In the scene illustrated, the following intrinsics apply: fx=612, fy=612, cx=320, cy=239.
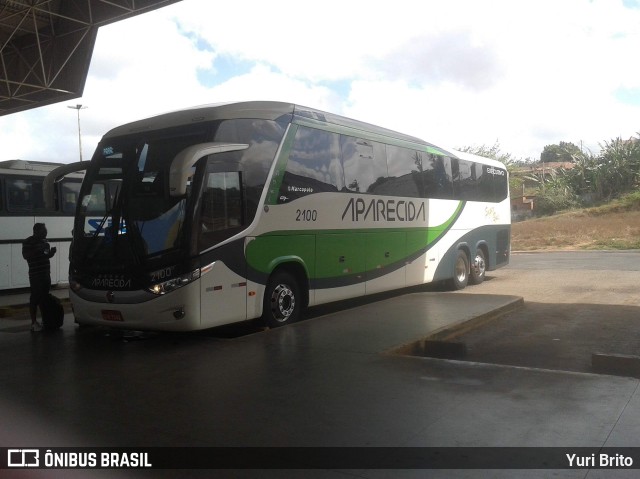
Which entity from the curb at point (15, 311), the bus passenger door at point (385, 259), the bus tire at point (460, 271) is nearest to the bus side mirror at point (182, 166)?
the bus passenger door at point (385, 259)

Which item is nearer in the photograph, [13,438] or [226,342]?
[13,438]

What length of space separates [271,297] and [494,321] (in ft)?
12.0

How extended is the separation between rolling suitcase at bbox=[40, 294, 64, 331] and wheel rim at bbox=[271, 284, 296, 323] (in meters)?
3.60

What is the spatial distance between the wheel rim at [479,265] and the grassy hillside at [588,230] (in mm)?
18276

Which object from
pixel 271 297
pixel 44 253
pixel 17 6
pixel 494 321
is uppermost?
pixel 17 6

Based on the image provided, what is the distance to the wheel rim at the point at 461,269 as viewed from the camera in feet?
48.7

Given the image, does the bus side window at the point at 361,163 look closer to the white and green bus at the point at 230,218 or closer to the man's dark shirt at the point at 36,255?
the white and green bus at the point at 230,218

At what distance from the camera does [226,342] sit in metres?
8.11

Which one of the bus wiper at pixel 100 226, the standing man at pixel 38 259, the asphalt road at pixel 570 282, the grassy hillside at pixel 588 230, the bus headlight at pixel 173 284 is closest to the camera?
the bus headlight at pixel 173 284

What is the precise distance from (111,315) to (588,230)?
35444mm

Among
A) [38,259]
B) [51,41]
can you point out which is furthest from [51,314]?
[51,41]

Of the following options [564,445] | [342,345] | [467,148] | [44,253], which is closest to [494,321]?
[342,345]

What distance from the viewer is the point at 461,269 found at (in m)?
15.0

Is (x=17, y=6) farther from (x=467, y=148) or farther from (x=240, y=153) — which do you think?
(x=467, y=148)
